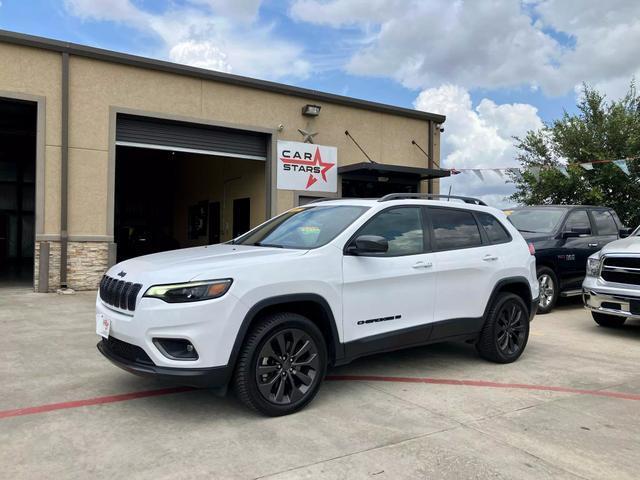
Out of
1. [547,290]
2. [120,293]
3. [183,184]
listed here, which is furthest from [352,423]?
[183,184]

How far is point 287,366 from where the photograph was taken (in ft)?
13.4

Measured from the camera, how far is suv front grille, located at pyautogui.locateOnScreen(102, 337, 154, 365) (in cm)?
386

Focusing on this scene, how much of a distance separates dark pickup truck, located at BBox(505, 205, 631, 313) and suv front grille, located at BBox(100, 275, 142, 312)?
711cm

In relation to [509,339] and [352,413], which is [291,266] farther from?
[509,339]

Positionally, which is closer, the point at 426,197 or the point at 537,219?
Answer: the point at 426,197

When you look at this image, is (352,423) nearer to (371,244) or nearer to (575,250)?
(371,244)

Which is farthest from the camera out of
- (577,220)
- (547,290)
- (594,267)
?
(577,220)

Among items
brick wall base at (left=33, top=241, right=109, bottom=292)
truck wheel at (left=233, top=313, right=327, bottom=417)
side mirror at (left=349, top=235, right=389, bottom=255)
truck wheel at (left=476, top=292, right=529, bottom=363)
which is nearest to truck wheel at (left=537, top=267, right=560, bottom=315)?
truck wheel at (left=476, top=292, right=529, bottom=363)

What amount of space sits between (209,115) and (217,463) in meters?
10.7

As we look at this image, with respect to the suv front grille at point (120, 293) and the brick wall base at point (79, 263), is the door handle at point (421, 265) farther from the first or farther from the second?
the brick wall base at point (79, 263)

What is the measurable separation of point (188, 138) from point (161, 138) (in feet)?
2.19

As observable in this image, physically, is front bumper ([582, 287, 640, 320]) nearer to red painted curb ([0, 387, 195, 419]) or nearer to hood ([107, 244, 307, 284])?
hood ([107, 244, 307, 284])

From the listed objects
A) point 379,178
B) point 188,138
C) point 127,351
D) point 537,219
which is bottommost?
point 127,351

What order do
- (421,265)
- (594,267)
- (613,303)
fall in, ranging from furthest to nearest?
(594,267) < (613,303) < (421,265)
